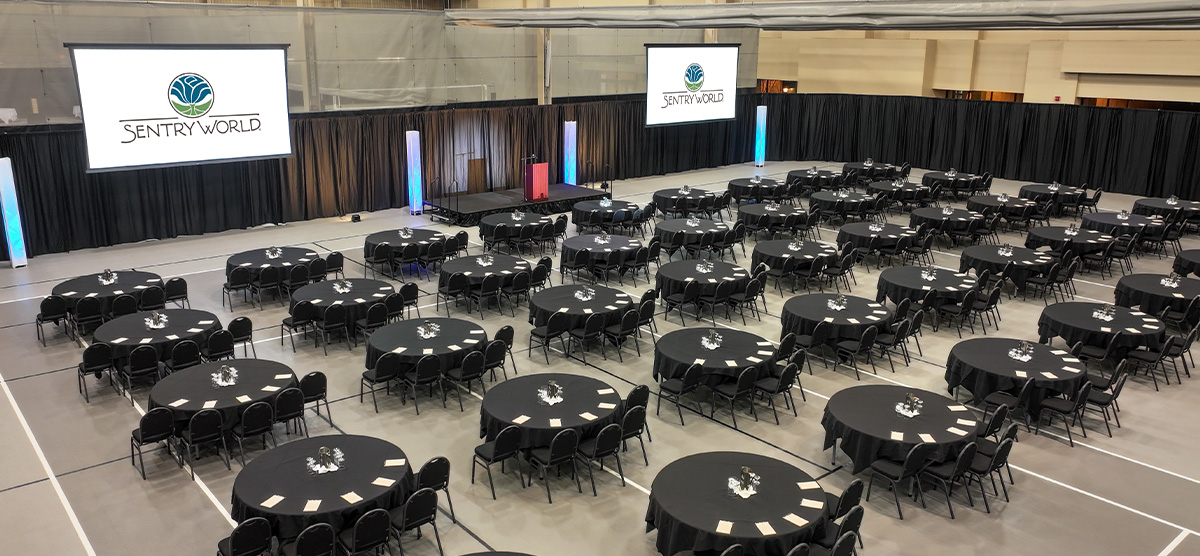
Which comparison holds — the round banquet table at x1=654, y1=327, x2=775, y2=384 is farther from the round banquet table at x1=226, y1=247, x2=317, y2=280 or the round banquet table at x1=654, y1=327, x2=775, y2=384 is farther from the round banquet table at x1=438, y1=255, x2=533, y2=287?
the round banquet table at x1=226, y1=247, x2=317, y2=280

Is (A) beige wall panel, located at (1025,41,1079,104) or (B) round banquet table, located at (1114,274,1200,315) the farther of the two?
(A) beige wall panel, located at (1025,41,1079,104)

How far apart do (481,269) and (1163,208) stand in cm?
1602

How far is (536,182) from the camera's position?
22.0 meters

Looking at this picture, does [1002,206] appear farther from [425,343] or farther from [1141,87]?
[425,343]

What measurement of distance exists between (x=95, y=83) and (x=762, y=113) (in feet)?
66.2

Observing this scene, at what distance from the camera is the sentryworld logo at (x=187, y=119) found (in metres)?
16.7

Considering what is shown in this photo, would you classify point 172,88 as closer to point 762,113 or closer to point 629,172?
point 629,172

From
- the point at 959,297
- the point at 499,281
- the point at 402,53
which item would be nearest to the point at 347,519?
the point at 499,281

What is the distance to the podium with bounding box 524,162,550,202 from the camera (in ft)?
71.6

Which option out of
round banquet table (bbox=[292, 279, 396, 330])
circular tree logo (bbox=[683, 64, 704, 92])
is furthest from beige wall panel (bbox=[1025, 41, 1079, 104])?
round banquet table (bbox=[292, 279, 396, 330])

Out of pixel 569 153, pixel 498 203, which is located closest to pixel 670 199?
pixel 498 203

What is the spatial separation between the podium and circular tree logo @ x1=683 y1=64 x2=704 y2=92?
20.0 ft

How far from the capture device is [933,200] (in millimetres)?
23641

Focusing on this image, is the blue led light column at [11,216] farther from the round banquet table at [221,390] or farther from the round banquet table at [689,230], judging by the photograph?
the round banquet table at [689,230]
